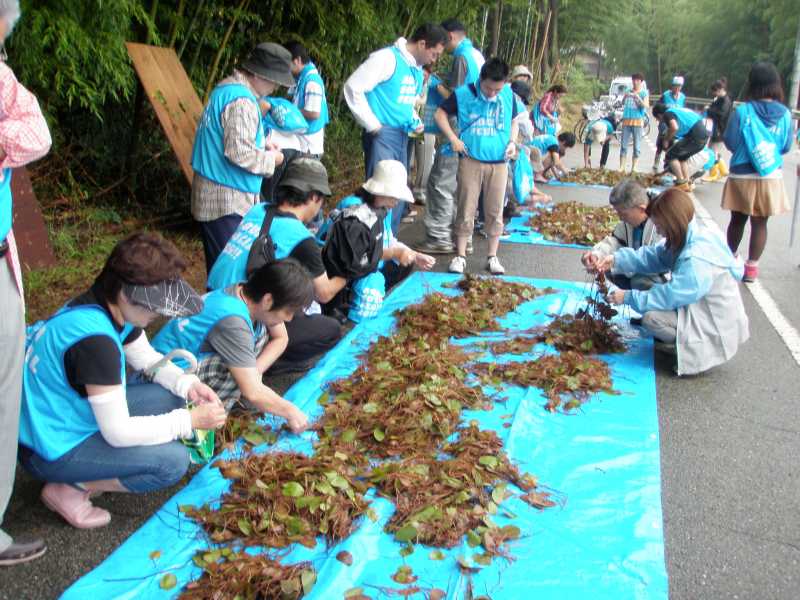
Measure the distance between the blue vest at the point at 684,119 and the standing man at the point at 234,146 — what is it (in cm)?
892

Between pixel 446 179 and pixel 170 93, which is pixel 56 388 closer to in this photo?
pixel 170 93

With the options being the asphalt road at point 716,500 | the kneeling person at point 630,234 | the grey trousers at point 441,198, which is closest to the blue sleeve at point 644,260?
the kneeling person at point 630,234

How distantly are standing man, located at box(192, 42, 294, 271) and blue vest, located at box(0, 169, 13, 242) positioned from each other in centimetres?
208

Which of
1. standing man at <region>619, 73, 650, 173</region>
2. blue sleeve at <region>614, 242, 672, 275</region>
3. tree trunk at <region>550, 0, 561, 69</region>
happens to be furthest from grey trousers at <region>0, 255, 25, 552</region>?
tree trunk at <region>550, 0, 561, 69</region>

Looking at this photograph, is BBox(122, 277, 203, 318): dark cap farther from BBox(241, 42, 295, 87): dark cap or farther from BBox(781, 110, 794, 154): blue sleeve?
BBox(781, 110, 794, 154): blue sleeve

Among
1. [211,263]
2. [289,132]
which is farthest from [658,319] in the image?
[289,132]

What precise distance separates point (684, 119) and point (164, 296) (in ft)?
35.9

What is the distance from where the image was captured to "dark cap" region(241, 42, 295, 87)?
4.20m

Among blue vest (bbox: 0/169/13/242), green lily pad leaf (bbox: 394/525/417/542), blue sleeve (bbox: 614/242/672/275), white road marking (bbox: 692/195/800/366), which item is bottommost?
white road marking (bbox: 692/195/800/366)

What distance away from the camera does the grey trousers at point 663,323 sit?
4.16 metres

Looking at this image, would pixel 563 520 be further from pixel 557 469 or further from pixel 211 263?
pixel 211 263

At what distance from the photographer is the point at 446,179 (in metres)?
6.82

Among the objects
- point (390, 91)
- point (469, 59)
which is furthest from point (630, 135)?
point (390, 91)

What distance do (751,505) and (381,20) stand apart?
7.99 m
